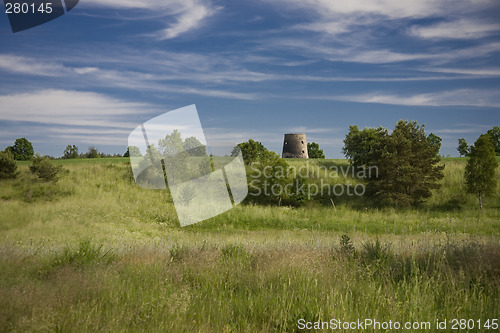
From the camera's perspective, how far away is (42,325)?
3.74 meters

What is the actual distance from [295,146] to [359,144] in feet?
110

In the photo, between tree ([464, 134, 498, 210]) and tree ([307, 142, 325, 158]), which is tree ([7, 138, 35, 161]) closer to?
tree ([307, 142, 325, 158])

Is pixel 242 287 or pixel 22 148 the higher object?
pixel 22 148

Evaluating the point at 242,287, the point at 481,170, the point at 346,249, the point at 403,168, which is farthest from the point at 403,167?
the point at 242,287

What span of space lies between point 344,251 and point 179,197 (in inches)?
884

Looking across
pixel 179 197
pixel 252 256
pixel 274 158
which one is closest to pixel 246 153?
pixel 274 158

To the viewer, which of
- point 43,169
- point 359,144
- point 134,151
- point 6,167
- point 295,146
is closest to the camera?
point 134,151

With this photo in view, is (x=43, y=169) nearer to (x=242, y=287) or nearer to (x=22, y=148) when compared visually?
(x=242, y=287)

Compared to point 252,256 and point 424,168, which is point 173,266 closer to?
point 252,256

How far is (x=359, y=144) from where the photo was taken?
137ft

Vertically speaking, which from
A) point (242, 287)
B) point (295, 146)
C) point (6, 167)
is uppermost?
point (295, 146)

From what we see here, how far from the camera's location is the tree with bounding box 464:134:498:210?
30.4 meters

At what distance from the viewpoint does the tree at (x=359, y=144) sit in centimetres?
4038

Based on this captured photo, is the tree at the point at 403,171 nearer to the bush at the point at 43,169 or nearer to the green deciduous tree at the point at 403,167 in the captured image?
the green deciduous tree at the point at 403,167
